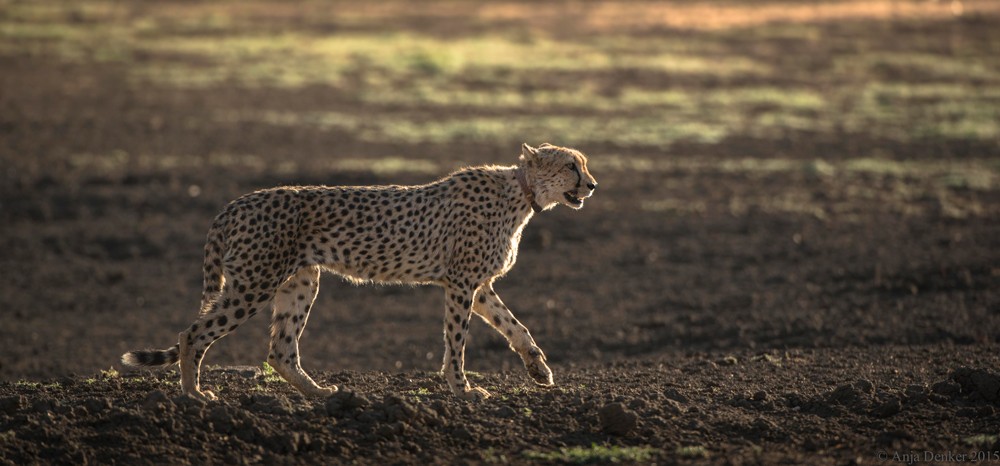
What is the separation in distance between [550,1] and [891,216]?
3567 centimetres

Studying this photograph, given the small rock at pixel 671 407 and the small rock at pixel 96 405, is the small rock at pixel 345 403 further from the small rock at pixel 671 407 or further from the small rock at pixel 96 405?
the small rock at pixel 671 407

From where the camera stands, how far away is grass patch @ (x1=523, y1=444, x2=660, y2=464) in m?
7.58

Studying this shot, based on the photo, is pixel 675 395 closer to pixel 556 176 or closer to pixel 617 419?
pixel 617 419

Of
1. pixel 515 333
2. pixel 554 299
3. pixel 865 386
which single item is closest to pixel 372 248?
pixel 515 333

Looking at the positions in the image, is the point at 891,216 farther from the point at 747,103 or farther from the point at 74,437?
the point at 74,437

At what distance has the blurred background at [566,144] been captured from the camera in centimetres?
1349

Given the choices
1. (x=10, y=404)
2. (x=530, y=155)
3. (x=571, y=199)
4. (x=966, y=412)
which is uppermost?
(x=530, y=155)

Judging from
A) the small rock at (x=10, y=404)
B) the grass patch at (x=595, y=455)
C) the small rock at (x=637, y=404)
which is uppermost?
the small rock at (x=10, y=404)

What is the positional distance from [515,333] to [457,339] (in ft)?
1.82

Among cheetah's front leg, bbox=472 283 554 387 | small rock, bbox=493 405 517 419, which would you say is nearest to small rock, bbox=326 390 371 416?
small rock, bbox=493 405 517 419

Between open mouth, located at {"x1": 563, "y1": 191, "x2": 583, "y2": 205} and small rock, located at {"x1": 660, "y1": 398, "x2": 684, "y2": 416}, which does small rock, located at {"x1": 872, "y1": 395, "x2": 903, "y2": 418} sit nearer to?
small rock, located at {"x1": 660, "y1": 398, "x2": 684, "y2": 416}

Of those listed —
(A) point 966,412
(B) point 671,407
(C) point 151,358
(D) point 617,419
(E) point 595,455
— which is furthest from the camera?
(A) point 966,412

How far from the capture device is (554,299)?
48.3ft

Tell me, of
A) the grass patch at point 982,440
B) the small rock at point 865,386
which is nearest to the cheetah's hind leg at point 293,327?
the small rock at point 865,386
